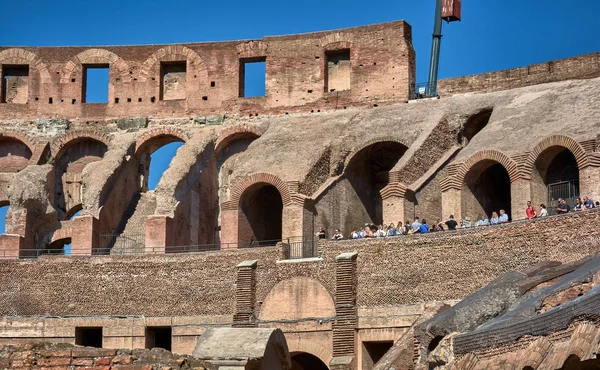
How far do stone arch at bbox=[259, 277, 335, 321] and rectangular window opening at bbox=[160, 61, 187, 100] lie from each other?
43.6 feet

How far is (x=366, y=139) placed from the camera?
121 ft

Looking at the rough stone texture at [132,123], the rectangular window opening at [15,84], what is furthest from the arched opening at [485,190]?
the rectangular window opening at [15,84]

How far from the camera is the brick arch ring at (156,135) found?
41281 mm

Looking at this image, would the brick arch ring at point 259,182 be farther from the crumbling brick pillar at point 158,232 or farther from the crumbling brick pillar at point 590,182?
the crumbling brick pillar at point 590,182

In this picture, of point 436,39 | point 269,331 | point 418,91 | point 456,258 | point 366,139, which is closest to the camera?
point 269,331

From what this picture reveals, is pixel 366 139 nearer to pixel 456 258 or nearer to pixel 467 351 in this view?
pixel 456 258

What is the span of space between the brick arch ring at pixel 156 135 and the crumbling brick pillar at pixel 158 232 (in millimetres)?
4900

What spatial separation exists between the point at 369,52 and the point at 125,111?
9.23m

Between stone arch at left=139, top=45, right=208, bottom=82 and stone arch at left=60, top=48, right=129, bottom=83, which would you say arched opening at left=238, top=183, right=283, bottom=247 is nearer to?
stone arch at left=139, top=45, right=208, bottom=82

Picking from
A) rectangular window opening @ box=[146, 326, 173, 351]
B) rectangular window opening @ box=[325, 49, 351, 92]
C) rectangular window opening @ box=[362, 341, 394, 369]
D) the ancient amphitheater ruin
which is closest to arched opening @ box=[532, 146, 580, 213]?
the ancient amphitheater ruin

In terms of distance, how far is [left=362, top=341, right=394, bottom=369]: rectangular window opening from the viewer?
2990cm

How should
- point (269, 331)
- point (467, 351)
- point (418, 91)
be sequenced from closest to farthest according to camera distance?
1. point (269, 331)
2. point (467, 351)
3. point (418, 91)

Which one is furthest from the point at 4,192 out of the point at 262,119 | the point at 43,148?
the point at 262,119

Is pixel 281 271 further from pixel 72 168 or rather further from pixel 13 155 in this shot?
pixel 13 155
